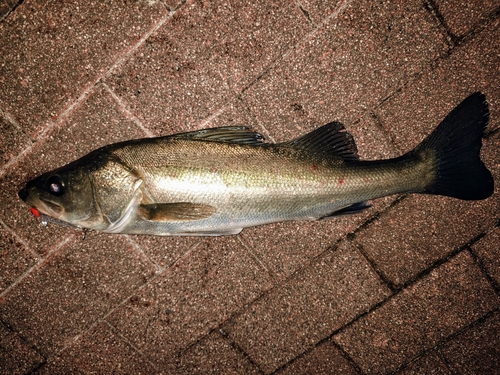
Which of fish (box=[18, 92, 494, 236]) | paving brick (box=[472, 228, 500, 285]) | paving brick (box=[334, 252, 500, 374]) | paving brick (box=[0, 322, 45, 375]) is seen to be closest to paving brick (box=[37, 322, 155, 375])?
paving brick (box=[0, 322, 45, 375])

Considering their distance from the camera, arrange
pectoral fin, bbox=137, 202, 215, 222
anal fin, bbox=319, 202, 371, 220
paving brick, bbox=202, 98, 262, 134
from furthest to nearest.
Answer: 1. paving brick, bbox=202, 98, 262, 134
2. anal fin, bbox=319, 202, 371, 220
3. pectoral fin, bbox=137, 202, 215, 222

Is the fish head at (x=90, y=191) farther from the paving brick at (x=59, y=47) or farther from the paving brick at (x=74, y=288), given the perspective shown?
the paving brick at (x=59, y=47)

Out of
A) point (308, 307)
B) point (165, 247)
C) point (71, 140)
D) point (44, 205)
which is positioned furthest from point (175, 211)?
point (308, 307)

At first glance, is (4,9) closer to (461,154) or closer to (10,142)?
(10,142)

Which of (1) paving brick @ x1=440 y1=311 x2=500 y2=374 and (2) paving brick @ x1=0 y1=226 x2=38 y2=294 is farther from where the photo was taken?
(1) paving brick @ x1=440 y1=311 x2=500 y2=374

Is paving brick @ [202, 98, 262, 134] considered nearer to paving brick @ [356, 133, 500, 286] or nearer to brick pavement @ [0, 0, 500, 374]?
brick pavement @ [0, 0, 500, 374]

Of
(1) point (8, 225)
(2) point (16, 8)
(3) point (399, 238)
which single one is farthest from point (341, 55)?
(1) point (8, 225)
